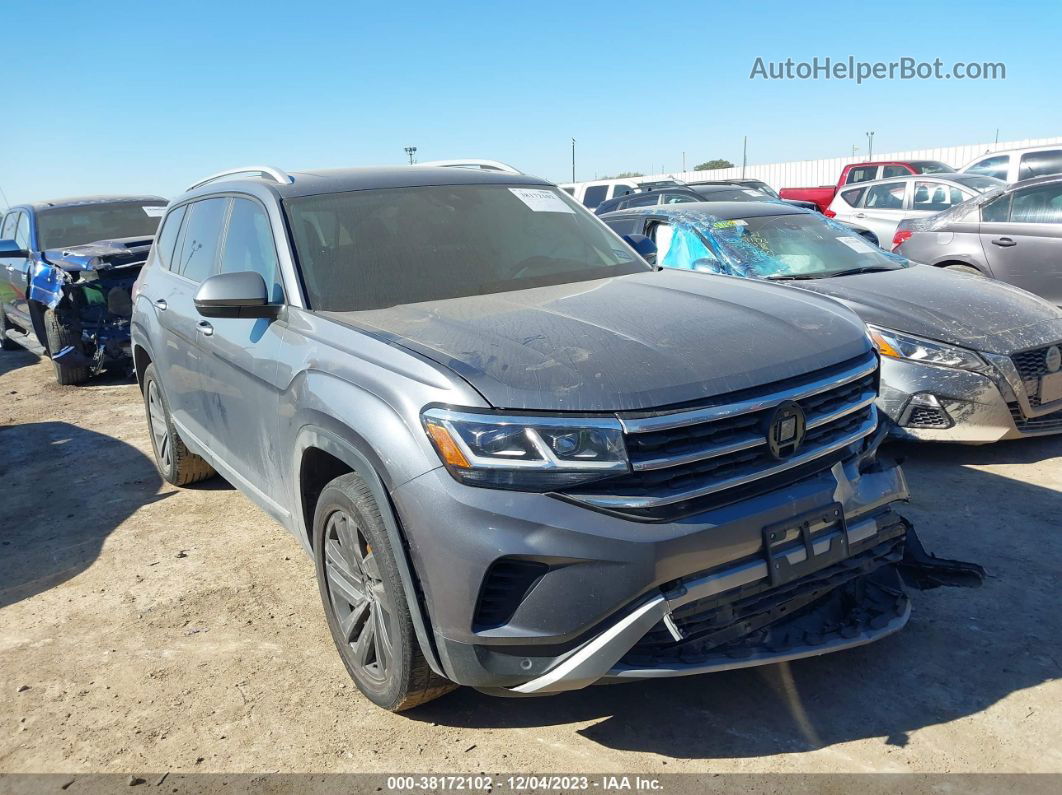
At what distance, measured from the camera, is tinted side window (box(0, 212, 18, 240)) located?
1041 centimetres

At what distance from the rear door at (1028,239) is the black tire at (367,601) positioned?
6.38 m

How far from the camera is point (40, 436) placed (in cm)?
713

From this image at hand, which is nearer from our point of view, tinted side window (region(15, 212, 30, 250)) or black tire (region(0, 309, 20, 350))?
tinted side window (region(15, 212, 30, 250))

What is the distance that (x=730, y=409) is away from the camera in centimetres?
248

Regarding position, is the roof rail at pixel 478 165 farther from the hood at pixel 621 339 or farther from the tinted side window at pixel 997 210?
the tinted side window at pixel 997 210

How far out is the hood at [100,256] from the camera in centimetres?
847

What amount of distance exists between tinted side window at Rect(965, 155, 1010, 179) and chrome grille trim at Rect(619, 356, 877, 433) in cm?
1324

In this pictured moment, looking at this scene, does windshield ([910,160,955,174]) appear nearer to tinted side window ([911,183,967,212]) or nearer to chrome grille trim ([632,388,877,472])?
tinted side window ([911,183,967,212])

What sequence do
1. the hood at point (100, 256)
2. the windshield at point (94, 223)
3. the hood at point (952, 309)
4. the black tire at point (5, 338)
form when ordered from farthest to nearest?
1. the black tire at point (5, 338)
2. the windshield at point (94, 223)
3. the hood at point (100, 256)
4. the hood at point (952, 309)

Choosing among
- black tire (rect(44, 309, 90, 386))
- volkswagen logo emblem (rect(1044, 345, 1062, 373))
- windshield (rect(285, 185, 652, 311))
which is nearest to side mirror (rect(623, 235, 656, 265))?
windshield (rect(285, 185, 652, 311))

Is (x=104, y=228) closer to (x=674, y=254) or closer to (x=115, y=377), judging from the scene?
(x=115, y=377)

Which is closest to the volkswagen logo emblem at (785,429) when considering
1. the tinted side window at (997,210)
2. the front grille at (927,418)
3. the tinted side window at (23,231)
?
the front grille at (927,418)

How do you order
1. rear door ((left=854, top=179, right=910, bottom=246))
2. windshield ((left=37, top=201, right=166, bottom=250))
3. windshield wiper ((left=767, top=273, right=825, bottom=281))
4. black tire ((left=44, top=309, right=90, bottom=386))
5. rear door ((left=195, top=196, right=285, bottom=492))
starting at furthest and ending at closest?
rear door ((left=854, top=179, right=910, bottom=246))
windshield ((left=37, top=201, right=166, bottom=250))
black tire ((left=44, top=309, right=90, bottom=386))
windshield wiper ((left=767, top=273, right=825, bottom=281))
rear door ((left=195, top=196, right=285, bottom=492))

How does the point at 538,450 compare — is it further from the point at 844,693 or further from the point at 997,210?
the point at 997,210
